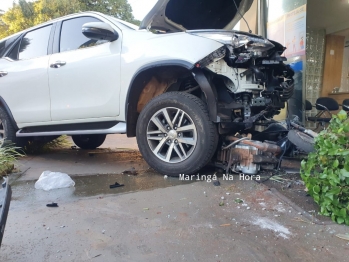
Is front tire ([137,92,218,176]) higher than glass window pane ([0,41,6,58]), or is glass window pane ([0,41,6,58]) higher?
glass window pane ([0,41,6,58])

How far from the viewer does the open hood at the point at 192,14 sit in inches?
145

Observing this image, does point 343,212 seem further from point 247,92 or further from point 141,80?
point 141,80

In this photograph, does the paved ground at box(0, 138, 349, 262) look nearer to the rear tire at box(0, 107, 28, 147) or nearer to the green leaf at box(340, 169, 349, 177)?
the green leaf at box(340, 169, 349, 177)

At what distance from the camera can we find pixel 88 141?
236 inches

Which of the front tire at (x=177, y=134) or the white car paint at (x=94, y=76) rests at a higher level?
the white car paint at (x=94, y=76)

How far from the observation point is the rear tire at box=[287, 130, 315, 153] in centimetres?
312

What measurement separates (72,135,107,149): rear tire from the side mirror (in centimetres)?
264

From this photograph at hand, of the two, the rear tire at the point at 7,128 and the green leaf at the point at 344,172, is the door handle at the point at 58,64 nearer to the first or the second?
the rear tire at the point at 7,128

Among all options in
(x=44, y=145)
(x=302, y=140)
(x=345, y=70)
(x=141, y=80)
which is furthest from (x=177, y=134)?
(x=345, y=70)

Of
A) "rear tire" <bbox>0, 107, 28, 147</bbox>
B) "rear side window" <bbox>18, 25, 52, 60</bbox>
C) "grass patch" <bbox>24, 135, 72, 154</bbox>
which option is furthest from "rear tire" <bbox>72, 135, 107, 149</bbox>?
"rear side window" <bbox>18, 25, 52, 60</bbox>

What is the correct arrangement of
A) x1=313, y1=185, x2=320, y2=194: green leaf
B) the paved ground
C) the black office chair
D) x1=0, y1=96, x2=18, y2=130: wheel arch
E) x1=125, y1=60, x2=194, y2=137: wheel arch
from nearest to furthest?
Result: the paved ground → x1=313, y1=185, x2=320, y2=194: green leaf → x1=125, y1=60, x2=194, y2=137: wheel arch → x1=0, y1=96, x2=18, y2=130: wheel arch → the black office chair

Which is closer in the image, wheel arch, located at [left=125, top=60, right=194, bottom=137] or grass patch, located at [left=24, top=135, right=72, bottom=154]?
wheel arch, located at [left=125, top=60, right=194, bottom=137]

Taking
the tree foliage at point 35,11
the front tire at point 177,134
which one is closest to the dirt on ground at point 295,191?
the front tire at point 177,134

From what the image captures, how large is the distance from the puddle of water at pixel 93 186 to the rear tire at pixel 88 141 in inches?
90.5
